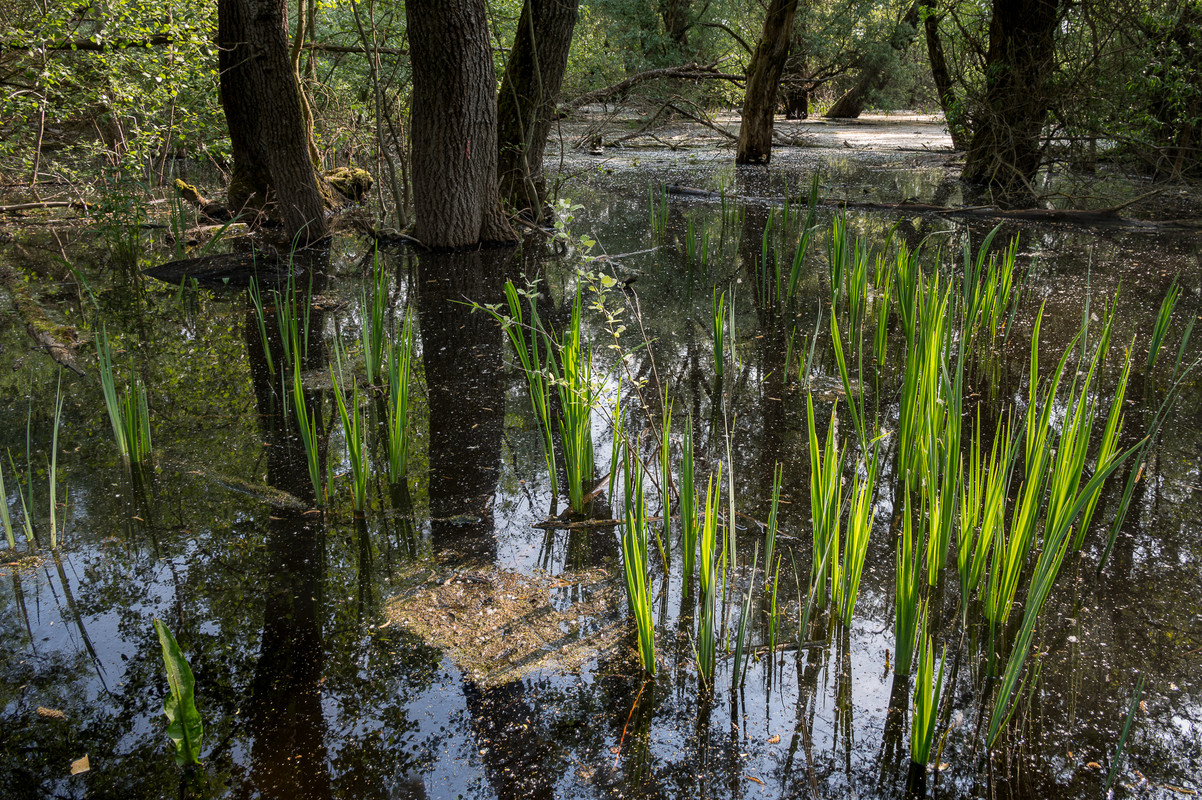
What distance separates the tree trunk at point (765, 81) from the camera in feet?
30.9

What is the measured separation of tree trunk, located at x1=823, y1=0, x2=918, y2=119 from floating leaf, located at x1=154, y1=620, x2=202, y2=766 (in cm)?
1667

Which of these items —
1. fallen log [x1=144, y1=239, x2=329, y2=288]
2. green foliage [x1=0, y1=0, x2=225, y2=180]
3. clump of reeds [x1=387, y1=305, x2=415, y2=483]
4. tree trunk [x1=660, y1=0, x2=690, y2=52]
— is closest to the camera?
clump of reeds [x1=387, y1=305, x2=415, y2=483]

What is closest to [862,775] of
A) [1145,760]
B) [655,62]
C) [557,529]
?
[1145,760]

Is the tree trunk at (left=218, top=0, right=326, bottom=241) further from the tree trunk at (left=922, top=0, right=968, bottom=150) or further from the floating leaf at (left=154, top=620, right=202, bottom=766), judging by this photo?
the tree trunk at (left=922, top=0, right=968, bottom=150)

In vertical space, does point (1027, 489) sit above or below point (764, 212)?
below

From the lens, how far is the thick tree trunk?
17.0ft

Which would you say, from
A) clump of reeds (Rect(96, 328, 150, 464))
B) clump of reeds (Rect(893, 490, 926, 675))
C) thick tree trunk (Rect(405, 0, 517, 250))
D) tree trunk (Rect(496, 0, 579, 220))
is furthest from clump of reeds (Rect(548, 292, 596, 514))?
tree trunk (Rect(496, 0, 579, 220))

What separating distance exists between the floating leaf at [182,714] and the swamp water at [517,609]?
0.13ft

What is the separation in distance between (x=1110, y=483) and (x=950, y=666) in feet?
3.96

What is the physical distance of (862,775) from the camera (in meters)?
1.45

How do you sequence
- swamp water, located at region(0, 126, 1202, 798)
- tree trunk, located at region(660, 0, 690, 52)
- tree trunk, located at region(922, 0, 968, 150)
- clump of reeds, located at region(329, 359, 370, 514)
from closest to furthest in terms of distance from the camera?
1. swamp water, located at region(0, 126, 1202, 798)
2. clump of reeds, located at region(329, 359, 370, 514)
3. tree trunk, located at region(922, 0, 968, 150)
4. tree trunk, located at region(660, 0, 690, 52)

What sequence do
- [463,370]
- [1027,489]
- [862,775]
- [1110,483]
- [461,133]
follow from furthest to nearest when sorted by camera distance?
[461,133] → [463,370] → [1110,483] → [1027,489] → [862,775]

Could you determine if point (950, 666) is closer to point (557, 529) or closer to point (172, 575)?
point (557, 529)

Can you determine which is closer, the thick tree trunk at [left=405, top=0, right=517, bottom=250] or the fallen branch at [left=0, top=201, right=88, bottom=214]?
the thick tree trunk at [left=405, top=0, right=517, bottom=250]
